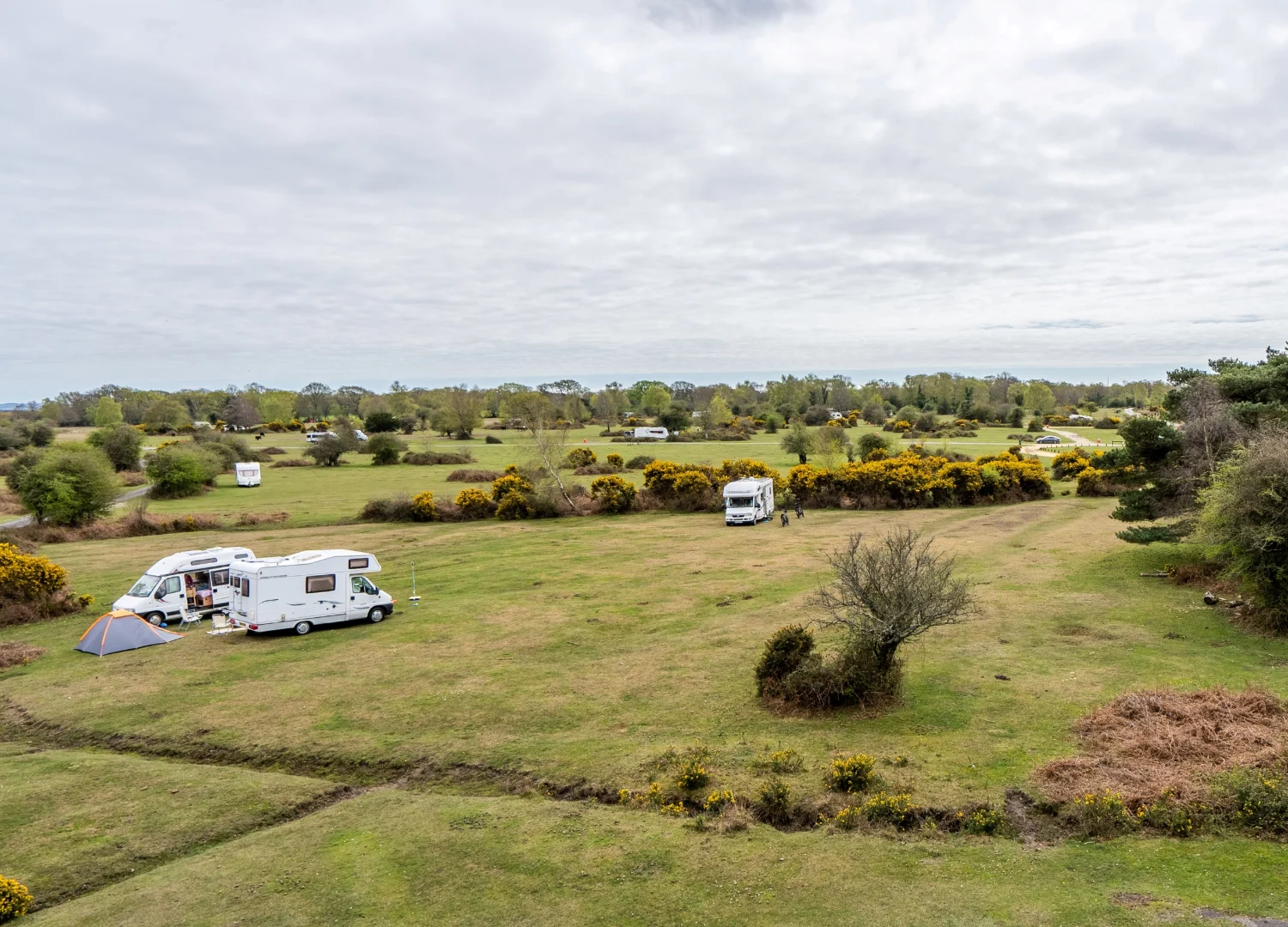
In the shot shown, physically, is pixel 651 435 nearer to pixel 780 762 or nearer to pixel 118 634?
pixel 118 634

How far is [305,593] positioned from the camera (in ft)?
82.6

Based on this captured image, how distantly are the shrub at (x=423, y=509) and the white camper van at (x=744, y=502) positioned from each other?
19449 mm

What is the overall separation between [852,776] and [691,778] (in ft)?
9.15

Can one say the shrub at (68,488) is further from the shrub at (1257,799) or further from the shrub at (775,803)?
the shrub at (1257,799)

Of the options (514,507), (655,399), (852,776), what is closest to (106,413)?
(655,399)

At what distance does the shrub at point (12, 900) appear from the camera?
10.4m

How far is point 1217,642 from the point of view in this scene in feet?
65.0

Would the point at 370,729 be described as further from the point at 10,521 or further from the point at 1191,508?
the point at 10,521

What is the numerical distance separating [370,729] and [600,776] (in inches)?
238

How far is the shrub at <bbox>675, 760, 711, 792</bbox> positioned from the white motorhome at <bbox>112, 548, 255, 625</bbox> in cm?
2005

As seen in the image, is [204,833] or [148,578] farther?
[148,578]

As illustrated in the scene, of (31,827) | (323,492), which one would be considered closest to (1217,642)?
(31,827)

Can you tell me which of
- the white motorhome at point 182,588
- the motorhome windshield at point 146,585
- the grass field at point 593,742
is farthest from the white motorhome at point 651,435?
the motorhome windshield at point 146,585

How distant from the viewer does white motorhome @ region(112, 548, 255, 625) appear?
87.2 feet
